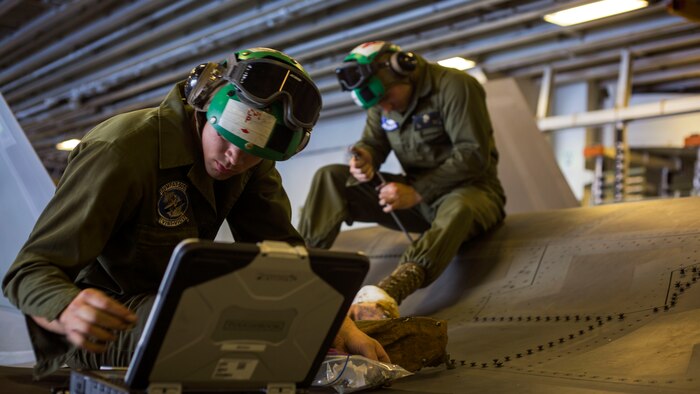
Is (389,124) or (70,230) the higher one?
(70,230)

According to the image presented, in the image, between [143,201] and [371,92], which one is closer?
[143,201]

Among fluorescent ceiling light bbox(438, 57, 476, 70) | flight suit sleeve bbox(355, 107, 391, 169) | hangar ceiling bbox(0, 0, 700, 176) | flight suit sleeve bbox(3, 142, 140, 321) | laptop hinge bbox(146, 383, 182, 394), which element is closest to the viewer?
laptop hinge bbox(146, 383, 182, 394)

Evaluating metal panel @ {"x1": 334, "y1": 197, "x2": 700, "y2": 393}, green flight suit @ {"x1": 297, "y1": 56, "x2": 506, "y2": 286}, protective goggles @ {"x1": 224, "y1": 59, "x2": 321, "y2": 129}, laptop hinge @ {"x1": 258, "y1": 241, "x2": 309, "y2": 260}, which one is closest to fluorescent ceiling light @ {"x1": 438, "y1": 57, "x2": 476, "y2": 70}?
metal panel @ {"x1": 334, "y1": 197, "x2": 700, "y2": 393}

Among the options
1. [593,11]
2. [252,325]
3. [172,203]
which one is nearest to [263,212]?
[172,203]

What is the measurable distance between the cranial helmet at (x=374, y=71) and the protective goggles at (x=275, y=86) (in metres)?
2.22

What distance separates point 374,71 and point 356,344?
218 cm

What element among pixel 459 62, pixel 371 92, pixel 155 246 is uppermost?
pixel 155 246

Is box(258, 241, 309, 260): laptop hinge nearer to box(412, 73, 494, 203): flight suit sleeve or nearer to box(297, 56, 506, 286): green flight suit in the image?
box(297, 56, 506, 286): green flight suit

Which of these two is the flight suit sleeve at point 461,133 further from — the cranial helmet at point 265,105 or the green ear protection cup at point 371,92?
the cranial helmet at point 265,105

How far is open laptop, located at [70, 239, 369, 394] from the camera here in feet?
4.79

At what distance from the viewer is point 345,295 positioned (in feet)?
5.44

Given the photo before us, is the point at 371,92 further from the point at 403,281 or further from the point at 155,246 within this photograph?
the point at 155,246

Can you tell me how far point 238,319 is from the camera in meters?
1.54

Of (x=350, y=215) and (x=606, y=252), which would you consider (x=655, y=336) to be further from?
(x=350, y=215)
